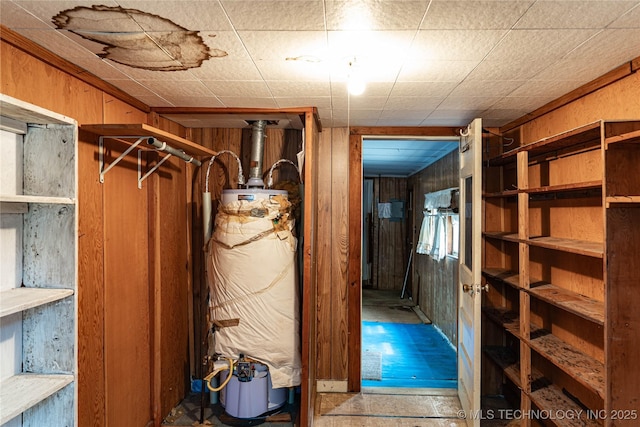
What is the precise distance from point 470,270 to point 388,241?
16.5 feet

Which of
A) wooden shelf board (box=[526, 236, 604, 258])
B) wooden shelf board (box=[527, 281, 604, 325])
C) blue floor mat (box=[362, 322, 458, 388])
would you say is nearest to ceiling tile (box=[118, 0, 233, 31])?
wooden shelf board (box=[526, 236, 604, 258])

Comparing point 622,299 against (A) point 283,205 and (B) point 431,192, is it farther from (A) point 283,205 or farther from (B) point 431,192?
(B) point 431,192

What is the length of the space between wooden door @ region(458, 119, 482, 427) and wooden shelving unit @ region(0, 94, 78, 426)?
211 centimetres

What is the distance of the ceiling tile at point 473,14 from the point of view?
1221 millimetres

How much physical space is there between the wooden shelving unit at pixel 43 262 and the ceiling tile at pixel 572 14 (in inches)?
65.8

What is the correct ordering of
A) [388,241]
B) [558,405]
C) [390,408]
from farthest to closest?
[388,241]
[390,408]
[558,405]

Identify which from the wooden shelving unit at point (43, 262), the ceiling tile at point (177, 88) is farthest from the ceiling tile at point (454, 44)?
the wooden shelving unit at point (43, 262)

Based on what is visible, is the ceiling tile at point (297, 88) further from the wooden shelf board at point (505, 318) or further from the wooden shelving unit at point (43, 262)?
the wooden shelf board at point (505, 318)

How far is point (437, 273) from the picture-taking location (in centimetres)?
495

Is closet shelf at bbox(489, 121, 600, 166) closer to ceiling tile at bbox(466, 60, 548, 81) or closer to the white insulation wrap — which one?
ceiling tile at bbox(466, 60, 548, 81)

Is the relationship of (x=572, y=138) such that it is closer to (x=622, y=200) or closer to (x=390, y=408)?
(x=622, y=200)

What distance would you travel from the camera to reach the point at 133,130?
176 centimetres

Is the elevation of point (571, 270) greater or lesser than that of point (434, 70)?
lesser

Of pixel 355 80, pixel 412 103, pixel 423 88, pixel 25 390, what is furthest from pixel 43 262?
pixel 412 103
